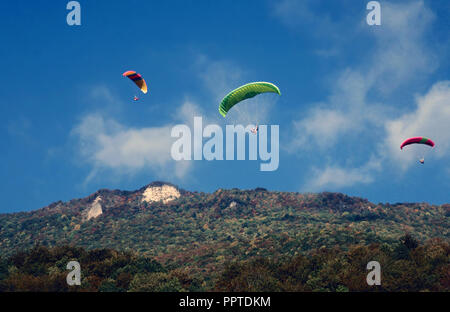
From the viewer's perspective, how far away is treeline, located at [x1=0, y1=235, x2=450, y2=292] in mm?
51531

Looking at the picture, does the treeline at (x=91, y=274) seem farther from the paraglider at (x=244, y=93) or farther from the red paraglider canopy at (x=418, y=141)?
the red paraglider canopy at (x=418, y=141)

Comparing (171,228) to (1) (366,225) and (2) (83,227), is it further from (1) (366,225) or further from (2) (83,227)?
(1) (366,225)

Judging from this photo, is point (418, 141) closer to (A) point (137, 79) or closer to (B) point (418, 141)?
(B) point (418, 141)

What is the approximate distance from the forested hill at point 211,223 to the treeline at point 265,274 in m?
17.6

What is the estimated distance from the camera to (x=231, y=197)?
6112 inches

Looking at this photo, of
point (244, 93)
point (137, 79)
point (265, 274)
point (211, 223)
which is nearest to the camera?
point (244, 93)

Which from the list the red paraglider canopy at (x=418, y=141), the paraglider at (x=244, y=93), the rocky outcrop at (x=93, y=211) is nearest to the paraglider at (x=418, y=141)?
the red paraglider canopy at (x=418, y=141)

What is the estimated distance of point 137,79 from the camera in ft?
195

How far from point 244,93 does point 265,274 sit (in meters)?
20.6

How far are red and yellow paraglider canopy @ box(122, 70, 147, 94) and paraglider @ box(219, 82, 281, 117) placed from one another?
12651 mm

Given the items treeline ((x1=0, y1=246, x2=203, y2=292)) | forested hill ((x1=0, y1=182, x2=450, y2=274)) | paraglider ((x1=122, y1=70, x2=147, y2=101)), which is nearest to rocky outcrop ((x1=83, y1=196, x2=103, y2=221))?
forested hill ((x1=0, y1=182, x2=450, y2=274))

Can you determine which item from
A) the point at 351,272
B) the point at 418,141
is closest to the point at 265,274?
the point at 351,272

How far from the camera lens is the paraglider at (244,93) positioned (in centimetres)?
4972
